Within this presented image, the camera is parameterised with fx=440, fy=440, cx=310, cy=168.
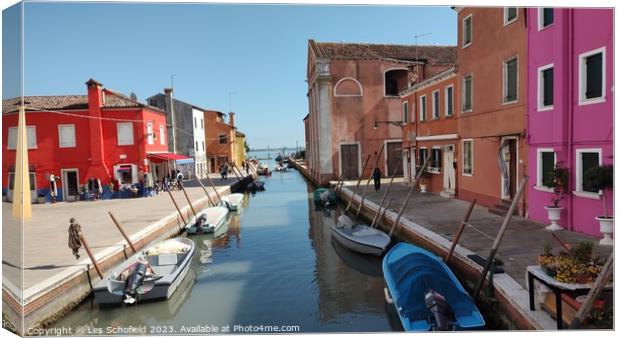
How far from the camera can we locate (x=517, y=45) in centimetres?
1059

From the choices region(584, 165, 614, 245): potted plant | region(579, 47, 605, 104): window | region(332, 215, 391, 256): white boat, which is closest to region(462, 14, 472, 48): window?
region(579, 47, 605, 104): window

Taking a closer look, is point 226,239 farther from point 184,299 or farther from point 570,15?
point 570,15

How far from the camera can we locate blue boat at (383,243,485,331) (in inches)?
225

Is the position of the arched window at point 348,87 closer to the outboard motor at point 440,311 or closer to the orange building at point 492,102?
the orange building at point 492,102

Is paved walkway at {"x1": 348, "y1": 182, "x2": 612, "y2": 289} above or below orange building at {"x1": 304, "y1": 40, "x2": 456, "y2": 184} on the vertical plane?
below

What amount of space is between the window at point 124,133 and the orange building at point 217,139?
1733cm

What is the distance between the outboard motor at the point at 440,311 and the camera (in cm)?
554

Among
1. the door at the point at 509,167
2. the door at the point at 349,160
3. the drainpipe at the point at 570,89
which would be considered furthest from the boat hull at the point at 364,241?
the door at the point at 349,160

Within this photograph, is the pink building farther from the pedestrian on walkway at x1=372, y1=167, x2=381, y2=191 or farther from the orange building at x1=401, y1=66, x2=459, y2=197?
the pedestrian on walkway at x1=372, y1=167, x2=381, y2=191

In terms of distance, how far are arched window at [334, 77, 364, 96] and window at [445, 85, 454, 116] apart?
26.6 feet

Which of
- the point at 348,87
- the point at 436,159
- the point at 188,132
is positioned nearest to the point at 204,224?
the point at 436,159

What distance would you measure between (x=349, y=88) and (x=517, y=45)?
43.2ft

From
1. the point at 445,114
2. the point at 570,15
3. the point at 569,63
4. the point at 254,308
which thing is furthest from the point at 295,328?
the point at 445,114

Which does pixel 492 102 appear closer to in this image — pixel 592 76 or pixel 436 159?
pixel 592 76
